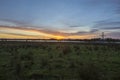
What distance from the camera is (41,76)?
15227mm

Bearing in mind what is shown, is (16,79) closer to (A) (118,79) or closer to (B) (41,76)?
(B) (41,76)

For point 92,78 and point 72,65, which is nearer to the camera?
point 92,78

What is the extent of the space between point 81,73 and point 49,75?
2.46m

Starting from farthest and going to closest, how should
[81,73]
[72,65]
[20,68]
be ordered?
[72,65], [20,68], [81,73]

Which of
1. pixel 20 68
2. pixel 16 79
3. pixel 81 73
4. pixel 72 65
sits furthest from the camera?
pixel 72 65

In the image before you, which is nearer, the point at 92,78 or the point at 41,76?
the point at 92,78

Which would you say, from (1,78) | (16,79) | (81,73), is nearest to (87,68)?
(81,73)

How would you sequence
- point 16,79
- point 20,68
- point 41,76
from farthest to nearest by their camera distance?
1. point 20,68
2. point 41,76
3. point 16,79

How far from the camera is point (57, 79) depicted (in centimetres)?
1398

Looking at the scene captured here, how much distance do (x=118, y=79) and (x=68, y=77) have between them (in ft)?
9.54

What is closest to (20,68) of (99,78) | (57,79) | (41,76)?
(41,76)

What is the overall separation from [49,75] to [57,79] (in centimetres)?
149

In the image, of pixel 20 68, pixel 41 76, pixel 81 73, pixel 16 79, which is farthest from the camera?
pixel 20 68

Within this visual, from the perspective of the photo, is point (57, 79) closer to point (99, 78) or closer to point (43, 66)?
point (99, 78)
